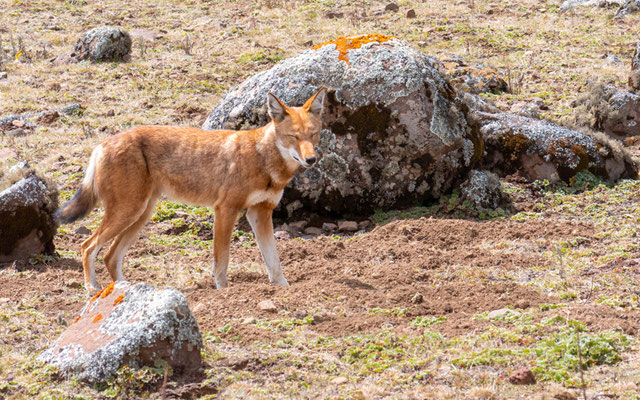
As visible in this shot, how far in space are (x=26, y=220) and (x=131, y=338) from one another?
4.35m

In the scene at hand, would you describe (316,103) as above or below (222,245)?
above

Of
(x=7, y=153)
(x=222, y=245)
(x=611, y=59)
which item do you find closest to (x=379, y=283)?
(x=222, y=245)

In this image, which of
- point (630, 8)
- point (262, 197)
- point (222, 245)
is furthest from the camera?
point (630, 8)

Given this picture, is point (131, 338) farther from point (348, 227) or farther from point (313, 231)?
point (348, 227)

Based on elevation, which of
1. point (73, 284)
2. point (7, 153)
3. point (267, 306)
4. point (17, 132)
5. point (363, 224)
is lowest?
point (363, 224)

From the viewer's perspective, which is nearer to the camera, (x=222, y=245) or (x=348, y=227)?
(x=222, y=245)

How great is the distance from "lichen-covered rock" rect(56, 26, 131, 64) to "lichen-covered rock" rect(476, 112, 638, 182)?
1037 centimetres

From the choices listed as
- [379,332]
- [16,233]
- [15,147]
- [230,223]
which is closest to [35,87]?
[15,147]

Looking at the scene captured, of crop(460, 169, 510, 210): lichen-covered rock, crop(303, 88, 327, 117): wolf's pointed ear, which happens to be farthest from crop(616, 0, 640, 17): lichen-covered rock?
crop(303, 88, 327, 117): wolf's pointed ear

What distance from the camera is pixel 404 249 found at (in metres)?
8.66

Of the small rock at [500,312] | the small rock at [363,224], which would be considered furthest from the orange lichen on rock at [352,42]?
the small rock at [500,312]

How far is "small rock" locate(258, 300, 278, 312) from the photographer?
657 centimetres

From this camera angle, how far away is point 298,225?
33.5ft

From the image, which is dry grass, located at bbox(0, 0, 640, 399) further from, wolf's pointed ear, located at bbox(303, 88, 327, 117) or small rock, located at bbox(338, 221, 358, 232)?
wolf's pointed ear, located at bbox(303, 88, 327, 117)
